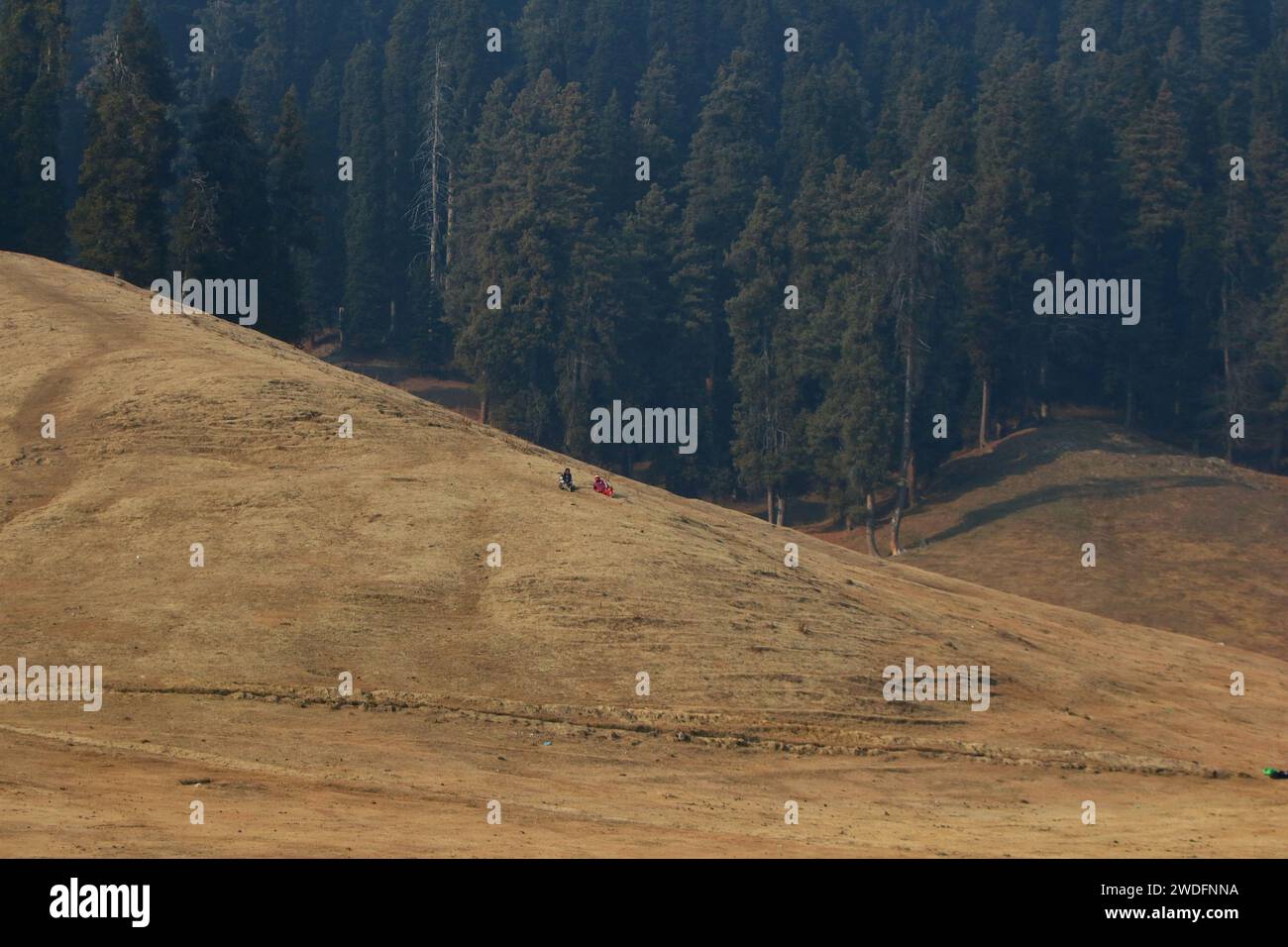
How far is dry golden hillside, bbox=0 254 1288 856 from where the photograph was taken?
1119 inches

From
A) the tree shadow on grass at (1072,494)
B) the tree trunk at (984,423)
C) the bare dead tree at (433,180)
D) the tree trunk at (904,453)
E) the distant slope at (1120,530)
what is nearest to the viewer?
the distant slope at (1120,530)

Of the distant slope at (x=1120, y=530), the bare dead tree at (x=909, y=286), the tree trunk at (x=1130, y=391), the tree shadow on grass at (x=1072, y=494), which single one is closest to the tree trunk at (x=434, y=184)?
the bare dead tree at (x=909, y=286)

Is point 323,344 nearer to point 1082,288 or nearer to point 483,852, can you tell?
point 1082,288

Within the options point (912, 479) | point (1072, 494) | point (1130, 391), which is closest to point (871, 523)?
point (912, 479)

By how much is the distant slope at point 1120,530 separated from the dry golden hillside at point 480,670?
74.4ft

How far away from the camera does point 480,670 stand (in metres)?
37.0

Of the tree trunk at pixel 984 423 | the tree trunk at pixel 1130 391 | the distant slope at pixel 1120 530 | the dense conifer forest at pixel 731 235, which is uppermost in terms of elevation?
the dense conifer forest at pixel 731 235

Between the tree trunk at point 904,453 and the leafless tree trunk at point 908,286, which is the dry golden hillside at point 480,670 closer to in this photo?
the tree trunk at point 904,453

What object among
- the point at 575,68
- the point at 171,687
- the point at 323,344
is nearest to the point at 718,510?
the point at 171,687

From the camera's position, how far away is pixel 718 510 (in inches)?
2356

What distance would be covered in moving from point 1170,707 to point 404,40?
101 meters

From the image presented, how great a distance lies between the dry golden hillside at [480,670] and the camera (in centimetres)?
2842

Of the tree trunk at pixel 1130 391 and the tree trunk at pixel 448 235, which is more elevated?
the tree trunk at pixel 448 235

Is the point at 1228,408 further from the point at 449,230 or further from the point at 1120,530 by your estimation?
the point at 449,230
